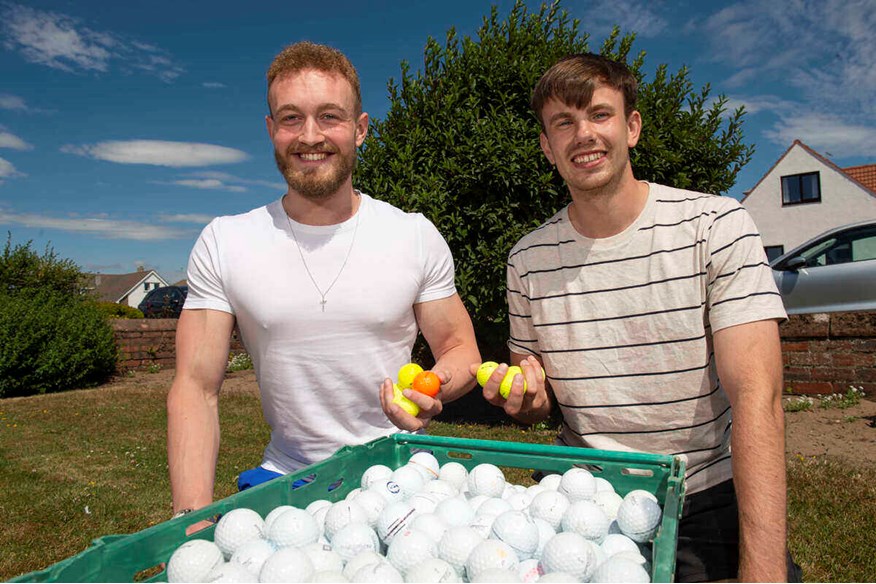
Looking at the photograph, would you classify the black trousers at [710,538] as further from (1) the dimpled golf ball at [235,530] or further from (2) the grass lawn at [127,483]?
(2) the grass lawn at [127,483]

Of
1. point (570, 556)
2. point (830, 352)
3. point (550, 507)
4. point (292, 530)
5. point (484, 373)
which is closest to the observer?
point (570, 556)

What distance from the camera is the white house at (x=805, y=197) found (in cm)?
2961

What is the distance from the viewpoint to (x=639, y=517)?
1.79 meters

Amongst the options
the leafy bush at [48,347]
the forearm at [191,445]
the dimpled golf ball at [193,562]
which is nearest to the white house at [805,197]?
the leafy bush at [48,347]

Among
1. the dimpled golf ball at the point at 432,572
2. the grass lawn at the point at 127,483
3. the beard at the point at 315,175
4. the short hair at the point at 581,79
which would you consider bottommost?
the grass lawn at the point at 127,483

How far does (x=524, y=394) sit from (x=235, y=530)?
1.28 metres

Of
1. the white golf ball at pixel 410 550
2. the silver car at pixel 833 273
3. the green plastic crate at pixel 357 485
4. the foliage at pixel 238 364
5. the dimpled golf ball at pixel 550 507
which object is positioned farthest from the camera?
the foliage at pixel 238 364

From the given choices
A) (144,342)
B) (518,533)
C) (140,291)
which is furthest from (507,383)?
(140,291)

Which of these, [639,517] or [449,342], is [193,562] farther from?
[449,342]

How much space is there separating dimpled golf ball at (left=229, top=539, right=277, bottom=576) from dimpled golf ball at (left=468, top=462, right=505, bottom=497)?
0.73 metres

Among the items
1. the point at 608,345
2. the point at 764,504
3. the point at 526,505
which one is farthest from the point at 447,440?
the point at 764,504

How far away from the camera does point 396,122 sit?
7242 millimetres

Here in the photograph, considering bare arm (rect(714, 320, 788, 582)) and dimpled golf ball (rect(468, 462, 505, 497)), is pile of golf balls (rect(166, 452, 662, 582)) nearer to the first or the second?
dimpled golf ball (rect(468, 462, 505, 497))

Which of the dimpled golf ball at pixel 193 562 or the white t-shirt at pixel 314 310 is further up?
the white t-shirt at pixel 314 310
